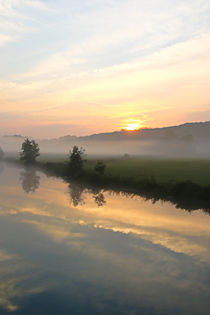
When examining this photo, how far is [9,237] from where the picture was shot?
70.1 feet

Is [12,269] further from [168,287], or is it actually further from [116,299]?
[168,287]

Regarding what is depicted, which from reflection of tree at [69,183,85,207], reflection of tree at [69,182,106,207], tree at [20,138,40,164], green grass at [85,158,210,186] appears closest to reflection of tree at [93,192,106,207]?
reflection of tree at [69,182,106,207]

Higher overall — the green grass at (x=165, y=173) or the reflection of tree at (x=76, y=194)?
the green grass at (x=165, y=173)

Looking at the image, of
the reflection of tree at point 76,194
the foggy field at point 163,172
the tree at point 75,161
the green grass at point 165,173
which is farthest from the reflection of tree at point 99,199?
the tree at point 75,161

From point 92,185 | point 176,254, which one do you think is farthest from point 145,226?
point 92,185

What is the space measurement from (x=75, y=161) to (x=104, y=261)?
44.3 m

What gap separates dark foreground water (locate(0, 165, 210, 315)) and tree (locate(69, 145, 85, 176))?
2921 centimetres

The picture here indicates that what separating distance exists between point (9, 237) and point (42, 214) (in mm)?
7871

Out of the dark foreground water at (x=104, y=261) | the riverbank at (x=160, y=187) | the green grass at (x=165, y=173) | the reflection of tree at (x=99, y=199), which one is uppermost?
the green grass at (x=165, y=173)

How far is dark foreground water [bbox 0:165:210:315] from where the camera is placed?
12773 millimetres

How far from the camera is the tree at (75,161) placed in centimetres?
5965

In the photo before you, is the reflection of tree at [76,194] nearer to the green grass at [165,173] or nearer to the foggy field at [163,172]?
the foggy field at [163,172]

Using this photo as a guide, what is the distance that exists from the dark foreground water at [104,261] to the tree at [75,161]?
2921cm

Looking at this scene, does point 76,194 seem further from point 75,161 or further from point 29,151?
point 29,151
